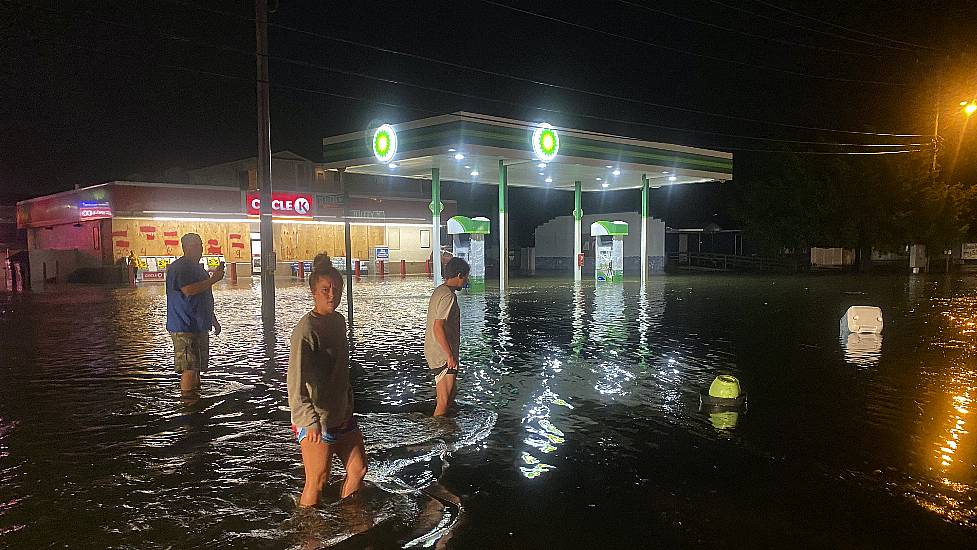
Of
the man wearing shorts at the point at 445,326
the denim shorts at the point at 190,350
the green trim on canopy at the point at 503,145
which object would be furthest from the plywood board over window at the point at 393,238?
the man wearing shorts at the point at 445,326

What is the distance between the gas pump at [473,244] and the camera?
2583 centimetres

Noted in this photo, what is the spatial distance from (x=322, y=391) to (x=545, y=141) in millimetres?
19470

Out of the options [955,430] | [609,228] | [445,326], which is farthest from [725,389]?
[609,228]

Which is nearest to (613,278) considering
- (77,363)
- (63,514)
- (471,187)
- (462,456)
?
(77,363)

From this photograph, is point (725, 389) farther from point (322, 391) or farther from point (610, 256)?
point (610, 256)

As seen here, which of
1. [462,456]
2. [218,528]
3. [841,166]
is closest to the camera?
[218,528]

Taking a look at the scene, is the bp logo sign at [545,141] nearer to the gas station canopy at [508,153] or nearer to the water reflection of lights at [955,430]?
the gas station canopy at [508,153]

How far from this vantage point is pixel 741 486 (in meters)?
4.86

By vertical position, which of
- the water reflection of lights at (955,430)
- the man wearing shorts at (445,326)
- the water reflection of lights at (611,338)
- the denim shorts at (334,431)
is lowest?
the water reflection of lights at (955,430)

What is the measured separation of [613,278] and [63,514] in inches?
1101

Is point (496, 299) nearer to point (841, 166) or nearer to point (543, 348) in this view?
point (543, 348)

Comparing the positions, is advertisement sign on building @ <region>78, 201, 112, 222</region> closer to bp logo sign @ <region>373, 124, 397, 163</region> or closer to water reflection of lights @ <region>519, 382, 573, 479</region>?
bp logo sign @ <region>373, 124, 397, 163</region>

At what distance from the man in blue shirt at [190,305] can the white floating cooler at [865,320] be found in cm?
1146

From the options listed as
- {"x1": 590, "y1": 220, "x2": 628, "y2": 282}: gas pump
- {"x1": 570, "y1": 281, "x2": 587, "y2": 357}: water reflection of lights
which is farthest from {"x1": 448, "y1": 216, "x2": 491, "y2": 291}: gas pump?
{"x1": 590, "y1": 220, "x2": 628, "y2": 282}: gas pump
